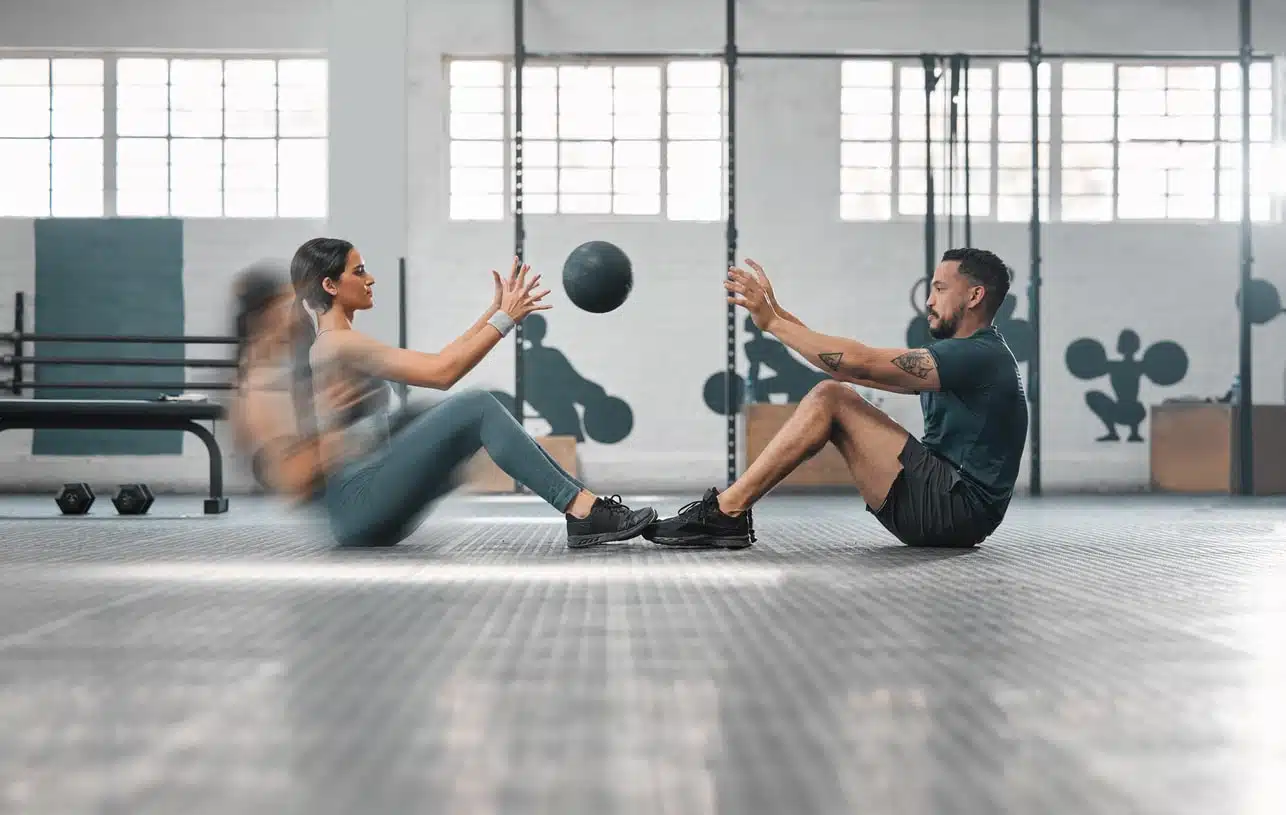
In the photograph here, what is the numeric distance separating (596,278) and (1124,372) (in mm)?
5918

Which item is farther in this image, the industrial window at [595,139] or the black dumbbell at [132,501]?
the industrial window at [595,139]

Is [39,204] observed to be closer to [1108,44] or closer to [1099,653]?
[1108,44]

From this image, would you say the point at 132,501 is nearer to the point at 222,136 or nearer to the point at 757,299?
the point at 757,299

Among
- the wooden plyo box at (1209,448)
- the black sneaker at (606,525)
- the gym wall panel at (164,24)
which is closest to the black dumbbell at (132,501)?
the black sneaker at (606,525)

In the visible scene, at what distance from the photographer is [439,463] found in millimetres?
2918

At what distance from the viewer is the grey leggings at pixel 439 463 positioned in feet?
9.57

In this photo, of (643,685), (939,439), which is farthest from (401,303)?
(643,685)

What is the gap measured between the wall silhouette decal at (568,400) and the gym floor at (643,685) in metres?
5.05

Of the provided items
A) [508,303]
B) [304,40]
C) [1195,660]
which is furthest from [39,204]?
[1195,660]

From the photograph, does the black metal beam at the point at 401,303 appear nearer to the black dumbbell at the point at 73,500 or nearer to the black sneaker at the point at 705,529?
the black dumbbell at the point at 73,500

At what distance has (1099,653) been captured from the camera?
1657 mm

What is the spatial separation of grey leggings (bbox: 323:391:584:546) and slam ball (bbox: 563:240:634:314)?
1.76 ft

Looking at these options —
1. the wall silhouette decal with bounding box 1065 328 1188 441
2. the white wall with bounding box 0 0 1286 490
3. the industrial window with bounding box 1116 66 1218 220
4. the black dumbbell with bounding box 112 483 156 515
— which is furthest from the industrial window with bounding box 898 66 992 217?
the black dumbbell with bounding box 112 483 156 515

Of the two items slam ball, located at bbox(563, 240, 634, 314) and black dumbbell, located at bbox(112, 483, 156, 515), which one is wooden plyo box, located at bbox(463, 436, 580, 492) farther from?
slam ball, located at bbox(563, 240, 634, 314)
